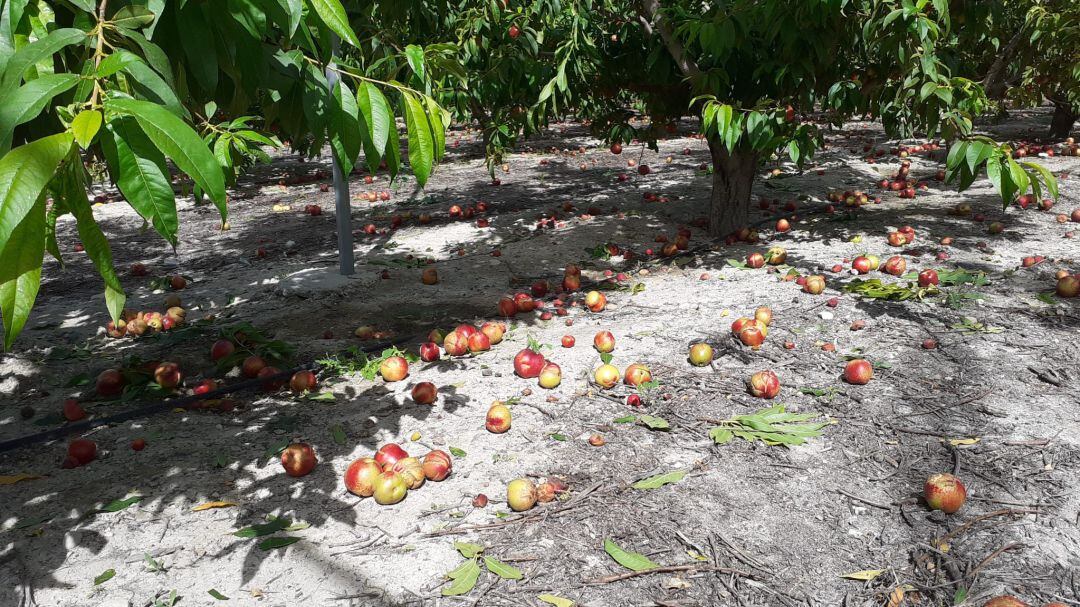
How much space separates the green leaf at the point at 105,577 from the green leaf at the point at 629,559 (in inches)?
75.0

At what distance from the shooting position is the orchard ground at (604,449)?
102 inches

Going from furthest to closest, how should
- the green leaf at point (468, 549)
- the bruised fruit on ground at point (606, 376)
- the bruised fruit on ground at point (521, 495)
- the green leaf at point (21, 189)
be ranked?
the bruised fruit on ground at point (606, 376), the bruised fruit on ground at point (521, 495), the green leaf at point (468, 549), the green leaf at point (21, 189)

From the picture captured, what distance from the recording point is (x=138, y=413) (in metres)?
3.87

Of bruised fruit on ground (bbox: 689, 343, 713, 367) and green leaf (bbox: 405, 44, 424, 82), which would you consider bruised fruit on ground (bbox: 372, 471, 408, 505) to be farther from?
bruised fruit on ground (bbox: 689, 343, 713, 367)

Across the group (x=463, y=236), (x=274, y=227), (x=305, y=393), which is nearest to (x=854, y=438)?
(x=305, y=393)

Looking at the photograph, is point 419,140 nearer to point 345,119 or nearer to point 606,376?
point 345,119

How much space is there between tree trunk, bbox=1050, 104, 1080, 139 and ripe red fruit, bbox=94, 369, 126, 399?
45.9 ft

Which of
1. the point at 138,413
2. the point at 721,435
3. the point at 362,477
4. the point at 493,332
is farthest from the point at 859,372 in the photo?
the point at 138,413

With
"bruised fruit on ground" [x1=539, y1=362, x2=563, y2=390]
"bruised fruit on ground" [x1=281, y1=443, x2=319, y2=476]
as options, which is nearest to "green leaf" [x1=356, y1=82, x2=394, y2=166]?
"bruised fruit on ground" [x1=281, y1=443, x2=319, y2=476]

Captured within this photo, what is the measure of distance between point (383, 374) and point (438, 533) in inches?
63.0

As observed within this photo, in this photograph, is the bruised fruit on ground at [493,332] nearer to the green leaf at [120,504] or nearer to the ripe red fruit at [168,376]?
the ripe red fruit at [168,376]

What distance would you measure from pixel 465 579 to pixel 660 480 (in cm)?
102

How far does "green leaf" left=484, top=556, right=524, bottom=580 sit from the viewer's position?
2600 mm

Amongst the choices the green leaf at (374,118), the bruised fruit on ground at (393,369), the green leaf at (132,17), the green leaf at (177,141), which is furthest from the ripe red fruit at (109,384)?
the green leaf at (177,141)
